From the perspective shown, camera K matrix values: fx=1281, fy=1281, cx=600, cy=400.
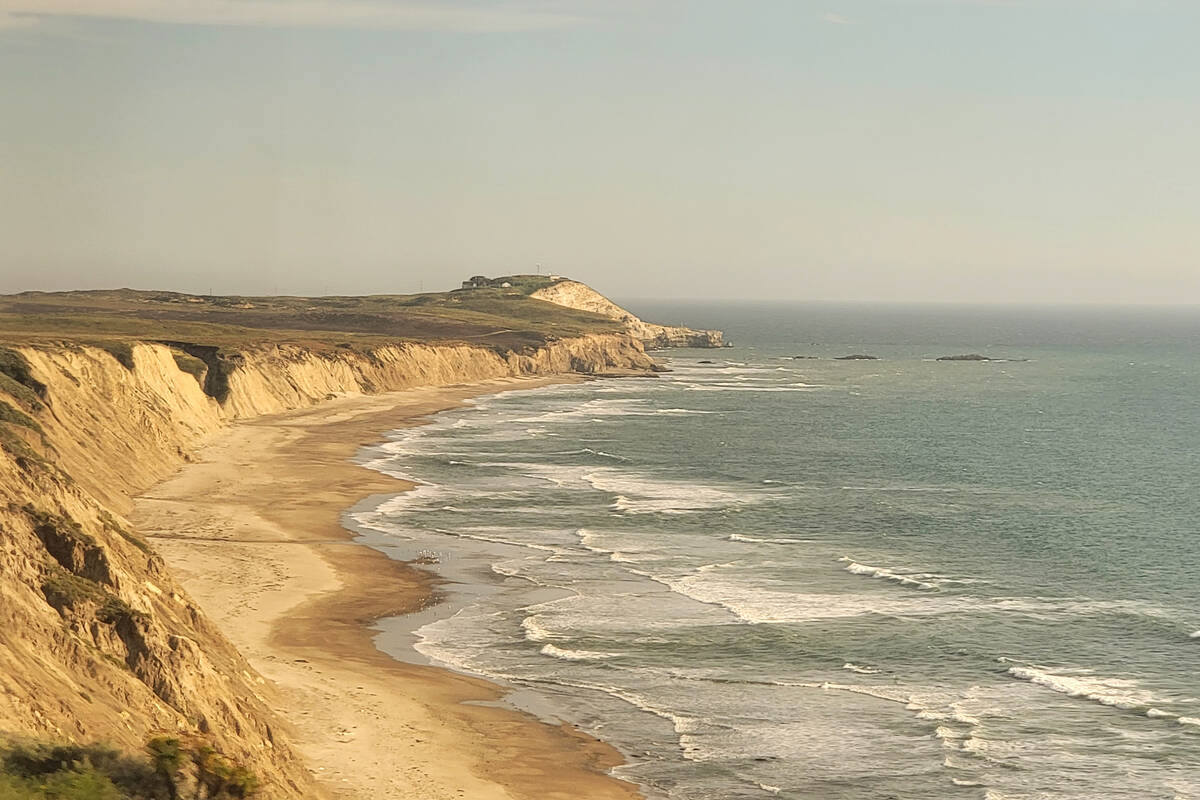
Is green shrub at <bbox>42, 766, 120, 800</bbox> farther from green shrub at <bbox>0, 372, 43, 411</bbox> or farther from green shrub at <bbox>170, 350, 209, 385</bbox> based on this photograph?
green shrub at <bbox>170, 350, 209, 385</bbox>

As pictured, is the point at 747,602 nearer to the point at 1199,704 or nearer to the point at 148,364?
the point at 1199,704

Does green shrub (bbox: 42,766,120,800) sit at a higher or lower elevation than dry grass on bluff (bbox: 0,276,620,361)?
lower

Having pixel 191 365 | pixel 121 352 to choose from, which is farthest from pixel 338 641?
pixel 191 365

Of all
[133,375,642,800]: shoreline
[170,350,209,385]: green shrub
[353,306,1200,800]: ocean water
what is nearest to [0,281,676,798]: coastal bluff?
[170,350,209,385]: green shrub

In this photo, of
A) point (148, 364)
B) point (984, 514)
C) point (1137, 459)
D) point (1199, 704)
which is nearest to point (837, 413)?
point (1137, 459)

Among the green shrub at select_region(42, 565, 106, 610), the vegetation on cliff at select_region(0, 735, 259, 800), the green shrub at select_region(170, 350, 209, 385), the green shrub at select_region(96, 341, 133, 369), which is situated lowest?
the vegetation on cliff at select_region(0, 735, 259, 800)

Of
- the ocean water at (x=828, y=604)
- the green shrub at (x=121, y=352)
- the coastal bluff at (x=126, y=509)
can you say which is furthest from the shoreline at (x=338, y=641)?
the green shrub at (x=121, y=352)

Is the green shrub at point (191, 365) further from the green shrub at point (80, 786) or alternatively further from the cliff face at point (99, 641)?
the green shrub at point (80, 786)

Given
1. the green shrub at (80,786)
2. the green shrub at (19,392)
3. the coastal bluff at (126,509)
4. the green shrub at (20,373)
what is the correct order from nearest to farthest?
the green shrub at (80,786) < the coastal bluff at (126,509) < the green shrub at (19,392) < the green shrub at (20,373)
